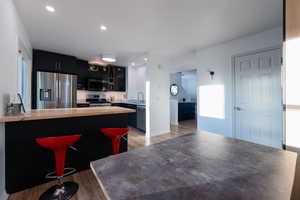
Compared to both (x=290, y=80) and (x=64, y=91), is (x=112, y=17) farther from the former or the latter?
(x=64, y=91)

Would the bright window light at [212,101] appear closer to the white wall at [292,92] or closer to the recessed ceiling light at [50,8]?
the white wall at [292,92]

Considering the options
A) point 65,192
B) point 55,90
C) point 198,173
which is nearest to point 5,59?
point 65,192

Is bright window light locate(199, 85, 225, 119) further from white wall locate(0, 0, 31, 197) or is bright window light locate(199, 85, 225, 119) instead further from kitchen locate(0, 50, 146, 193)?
white wall locate(0, 0, 31, 197)

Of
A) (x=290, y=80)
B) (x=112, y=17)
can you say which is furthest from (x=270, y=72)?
(x=112, y=17)

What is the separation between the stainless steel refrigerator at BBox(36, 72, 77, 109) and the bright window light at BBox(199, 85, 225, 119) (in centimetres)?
411

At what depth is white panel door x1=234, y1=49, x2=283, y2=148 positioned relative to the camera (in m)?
2.74

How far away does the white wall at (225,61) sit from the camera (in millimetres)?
2851

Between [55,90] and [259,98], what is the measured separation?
5376 mm

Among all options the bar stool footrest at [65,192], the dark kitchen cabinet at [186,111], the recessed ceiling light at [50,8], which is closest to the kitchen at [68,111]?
the bar stool footrest at [65,192]

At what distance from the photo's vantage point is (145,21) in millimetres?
2463

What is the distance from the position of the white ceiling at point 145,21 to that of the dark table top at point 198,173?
6.64 ft

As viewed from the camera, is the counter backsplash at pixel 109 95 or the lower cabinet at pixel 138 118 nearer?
the lower cabinet at pixel 138 118

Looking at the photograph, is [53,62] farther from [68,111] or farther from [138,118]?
[138,118]

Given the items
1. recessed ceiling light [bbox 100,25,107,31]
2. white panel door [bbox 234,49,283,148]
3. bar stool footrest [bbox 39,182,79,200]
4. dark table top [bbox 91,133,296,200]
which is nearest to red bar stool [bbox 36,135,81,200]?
→ bar stool footrest [bbox 39,182,79,200]
